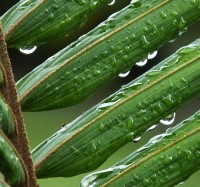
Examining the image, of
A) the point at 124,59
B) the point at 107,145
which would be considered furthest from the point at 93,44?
the point at 107,145

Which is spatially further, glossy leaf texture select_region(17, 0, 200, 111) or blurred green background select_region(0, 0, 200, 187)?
Answer: blurred green background select_region(0, 0, 200, 187)

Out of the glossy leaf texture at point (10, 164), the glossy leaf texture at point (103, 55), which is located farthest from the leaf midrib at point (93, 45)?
the glossy leaf texture at point (10, 164)

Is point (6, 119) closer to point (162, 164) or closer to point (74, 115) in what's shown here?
point (162, 164)

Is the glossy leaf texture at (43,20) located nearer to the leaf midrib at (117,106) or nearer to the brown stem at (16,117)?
the brown stem at (16,117)

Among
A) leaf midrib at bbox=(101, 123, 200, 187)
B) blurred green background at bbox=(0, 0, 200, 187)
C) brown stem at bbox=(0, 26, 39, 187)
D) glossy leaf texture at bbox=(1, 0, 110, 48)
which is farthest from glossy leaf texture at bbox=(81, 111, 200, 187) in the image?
blurred green background at bbox=(0, 0, 200, 187)

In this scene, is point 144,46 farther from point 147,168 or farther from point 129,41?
point 147,168

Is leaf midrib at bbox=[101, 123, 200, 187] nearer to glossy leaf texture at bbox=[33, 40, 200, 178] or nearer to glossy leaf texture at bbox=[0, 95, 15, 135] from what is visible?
glossy leaf texture at bbox=[33, 40, 200, 178]
